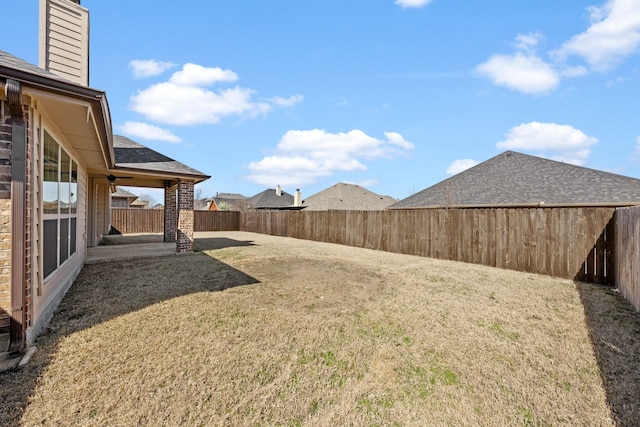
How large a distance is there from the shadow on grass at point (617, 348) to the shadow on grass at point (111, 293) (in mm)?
4414

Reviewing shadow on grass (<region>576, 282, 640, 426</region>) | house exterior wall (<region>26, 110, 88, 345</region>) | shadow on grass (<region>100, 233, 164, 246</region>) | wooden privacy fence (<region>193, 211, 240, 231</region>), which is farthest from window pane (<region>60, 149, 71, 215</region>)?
wooden privacy fence (<region>193, 211, 240, 231</region>)

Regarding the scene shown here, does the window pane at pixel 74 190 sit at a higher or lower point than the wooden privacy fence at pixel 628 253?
higher

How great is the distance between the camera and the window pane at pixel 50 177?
12.4ft

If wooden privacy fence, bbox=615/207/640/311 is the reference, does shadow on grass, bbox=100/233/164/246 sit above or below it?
below

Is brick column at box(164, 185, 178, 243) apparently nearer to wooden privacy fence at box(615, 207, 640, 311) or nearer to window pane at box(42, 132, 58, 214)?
window pane at box(42, 132, 58, 214)

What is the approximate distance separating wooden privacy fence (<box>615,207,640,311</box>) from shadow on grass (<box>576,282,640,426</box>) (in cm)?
22

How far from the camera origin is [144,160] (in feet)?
30.9

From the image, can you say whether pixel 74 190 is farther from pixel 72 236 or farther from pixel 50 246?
pixel 50 246

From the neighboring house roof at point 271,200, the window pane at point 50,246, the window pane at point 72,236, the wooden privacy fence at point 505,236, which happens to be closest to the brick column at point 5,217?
the window pane at point 50,246

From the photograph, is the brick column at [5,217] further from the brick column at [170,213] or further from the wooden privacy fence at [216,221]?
the wooden privacy fence at [216,221]

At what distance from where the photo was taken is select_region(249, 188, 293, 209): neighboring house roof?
3761 centimetres

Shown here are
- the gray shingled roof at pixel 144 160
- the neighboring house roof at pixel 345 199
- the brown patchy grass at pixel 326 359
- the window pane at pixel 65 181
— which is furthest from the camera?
the neighboring house roof at pixel 345 199

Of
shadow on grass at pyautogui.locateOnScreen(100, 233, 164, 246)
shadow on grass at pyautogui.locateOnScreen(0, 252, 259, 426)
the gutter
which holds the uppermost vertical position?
the gutter

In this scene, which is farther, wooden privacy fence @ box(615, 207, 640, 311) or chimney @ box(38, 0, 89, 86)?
chimney @ box(38, 0, 89, 86)
